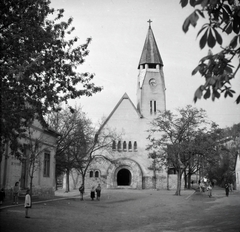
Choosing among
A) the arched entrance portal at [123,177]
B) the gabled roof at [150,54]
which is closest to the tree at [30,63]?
the arched entrance portal at [123,177]

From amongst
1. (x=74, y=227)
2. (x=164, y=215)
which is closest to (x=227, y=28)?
(x=74, y=227)

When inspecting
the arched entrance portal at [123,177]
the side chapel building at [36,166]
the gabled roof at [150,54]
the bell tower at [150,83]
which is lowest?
the arched entrance portal at [123,177]

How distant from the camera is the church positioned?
4631cm

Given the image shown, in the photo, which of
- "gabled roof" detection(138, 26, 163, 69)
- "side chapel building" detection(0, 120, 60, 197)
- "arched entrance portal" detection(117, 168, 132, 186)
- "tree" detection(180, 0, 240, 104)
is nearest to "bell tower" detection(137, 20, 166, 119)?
"gabled roof" detection(138, 26, 163, 69)

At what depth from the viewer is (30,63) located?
9.99 metres

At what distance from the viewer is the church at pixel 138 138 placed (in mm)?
46312

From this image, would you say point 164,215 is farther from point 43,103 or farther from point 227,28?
point 227,28

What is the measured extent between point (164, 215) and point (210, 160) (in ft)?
59.0

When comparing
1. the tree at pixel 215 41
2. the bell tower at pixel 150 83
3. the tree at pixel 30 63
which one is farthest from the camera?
the bell tower at pixel 150 83

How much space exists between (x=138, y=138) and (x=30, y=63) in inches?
1558

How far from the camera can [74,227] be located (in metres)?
12.9

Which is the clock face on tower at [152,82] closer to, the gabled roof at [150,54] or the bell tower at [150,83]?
the bell tower at [150,83]

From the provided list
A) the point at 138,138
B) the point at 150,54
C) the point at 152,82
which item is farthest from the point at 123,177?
the point at 150,54

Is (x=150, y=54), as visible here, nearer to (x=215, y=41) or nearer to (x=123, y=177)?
(x=123, y=177)
